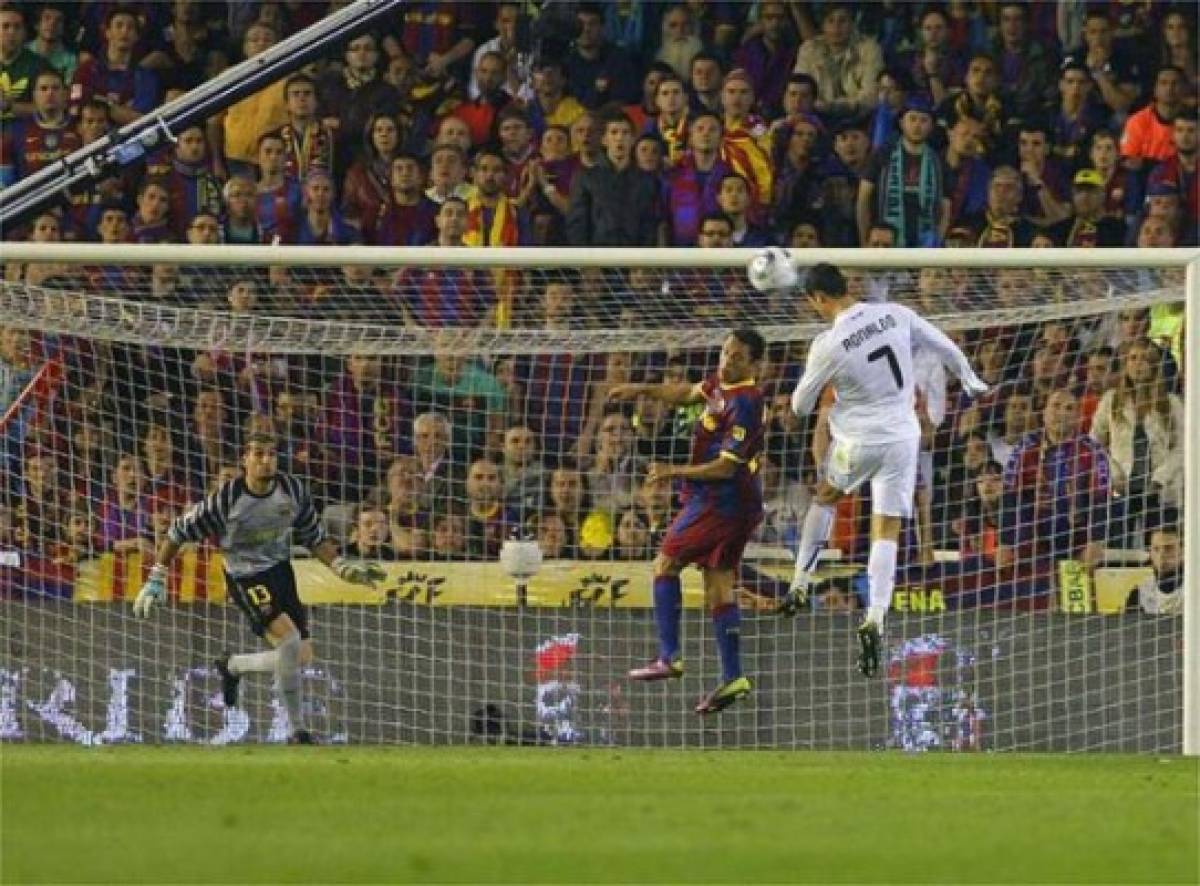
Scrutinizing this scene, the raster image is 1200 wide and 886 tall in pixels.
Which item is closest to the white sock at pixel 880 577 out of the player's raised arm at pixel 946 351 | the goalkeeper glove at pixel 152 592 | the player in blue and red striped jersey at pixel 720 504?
the player's raised arm at pixel 946 351

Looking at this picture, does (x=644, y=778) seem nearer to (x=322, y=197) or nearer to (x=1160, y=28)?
(x=322, y=197)

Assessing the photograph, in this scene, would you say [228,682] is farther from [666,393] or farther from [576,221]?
[576,221]

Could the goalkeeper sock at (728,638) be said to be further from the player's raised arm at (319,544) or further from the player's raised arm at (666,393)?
the player's raised arm at (319,544)

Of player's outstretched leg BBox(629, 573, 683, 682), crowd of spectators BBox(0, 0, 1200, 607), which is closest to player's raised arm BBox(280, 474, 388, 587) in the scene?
crowd of spectators BBox(0, 0, 1200, 607)

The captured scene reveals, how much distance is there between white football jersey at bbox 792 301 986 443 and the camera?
51.5ft

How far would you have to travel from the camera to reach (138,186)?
20.0 m

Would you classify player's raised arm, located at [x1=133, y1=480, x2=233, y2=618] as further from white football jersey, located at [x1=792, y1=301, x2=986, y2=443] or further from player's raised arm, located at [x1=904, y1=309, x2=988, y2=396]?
player's raised arm, located at [x1=904, y1=309, x2=988, y2=396]

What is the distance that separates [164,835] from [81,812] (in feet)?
2.73

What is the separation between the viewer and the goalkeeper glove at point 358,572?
55.2 ft

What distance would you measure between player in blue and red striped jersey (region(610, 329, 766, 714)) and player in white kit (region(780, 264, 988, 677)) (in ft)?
1.73

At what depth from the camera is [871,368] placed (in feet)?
52.1

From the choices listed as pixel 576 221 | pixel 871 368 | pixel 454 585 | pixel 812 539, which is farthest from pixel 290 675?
pixel 576 221

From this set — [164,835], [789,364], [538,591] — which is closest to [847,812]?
[164,835]

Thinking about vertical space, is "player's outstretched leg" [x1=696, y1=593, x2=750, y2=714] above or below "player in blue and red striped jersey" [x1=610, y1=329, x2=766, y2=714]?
below
